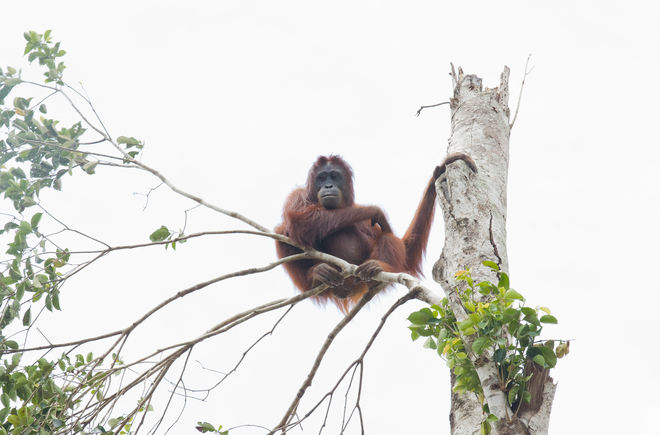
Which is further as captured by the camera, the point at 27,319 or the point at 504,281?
the point at 27,319

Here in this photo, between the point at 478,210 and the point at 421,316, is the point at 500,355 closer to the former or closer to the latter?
the point at 421,316

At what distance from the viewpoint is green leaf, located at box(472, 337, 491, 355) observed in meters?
3.06

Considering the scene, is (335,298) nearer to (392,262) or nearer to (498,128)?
(392,262)

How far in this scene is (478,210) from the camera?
4129mm

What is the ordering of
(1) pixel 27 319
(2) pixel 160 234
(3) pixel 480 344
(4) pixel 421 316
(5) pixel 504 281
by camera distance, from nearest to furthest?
(3) pixel 480 344 → (5) pixel 504 281 → (4) pixel 421 316 → (1) pixel 27 319 → (2) pixel 160 234

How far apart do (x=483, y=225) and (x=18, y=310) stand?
2.87 metres

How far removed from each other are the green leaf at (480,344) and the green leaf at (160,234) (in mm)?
2339

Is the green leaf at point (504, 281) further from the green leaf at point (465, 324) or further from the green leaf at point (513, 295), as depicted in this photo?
the green leaf at point (465, 324)

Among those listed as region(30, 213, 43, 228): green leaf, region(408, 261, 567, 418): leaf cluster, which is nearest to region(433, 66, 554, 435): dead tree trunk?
region(408, 261, 567, 418): leaf cluster

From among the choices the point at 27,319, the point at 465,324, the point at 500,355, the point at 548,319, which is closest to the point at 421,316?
the point at 465,324

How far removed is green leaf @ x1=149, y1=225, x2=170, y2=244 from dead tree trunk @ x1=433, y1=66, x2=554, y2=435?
181 cm

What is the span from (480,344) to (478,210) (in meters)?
1.25

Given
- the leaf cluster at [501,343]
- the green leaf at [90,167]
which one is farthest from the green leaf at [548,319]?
the green leaf at [90,167]

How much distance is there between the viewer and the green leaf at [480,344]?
3062mm
